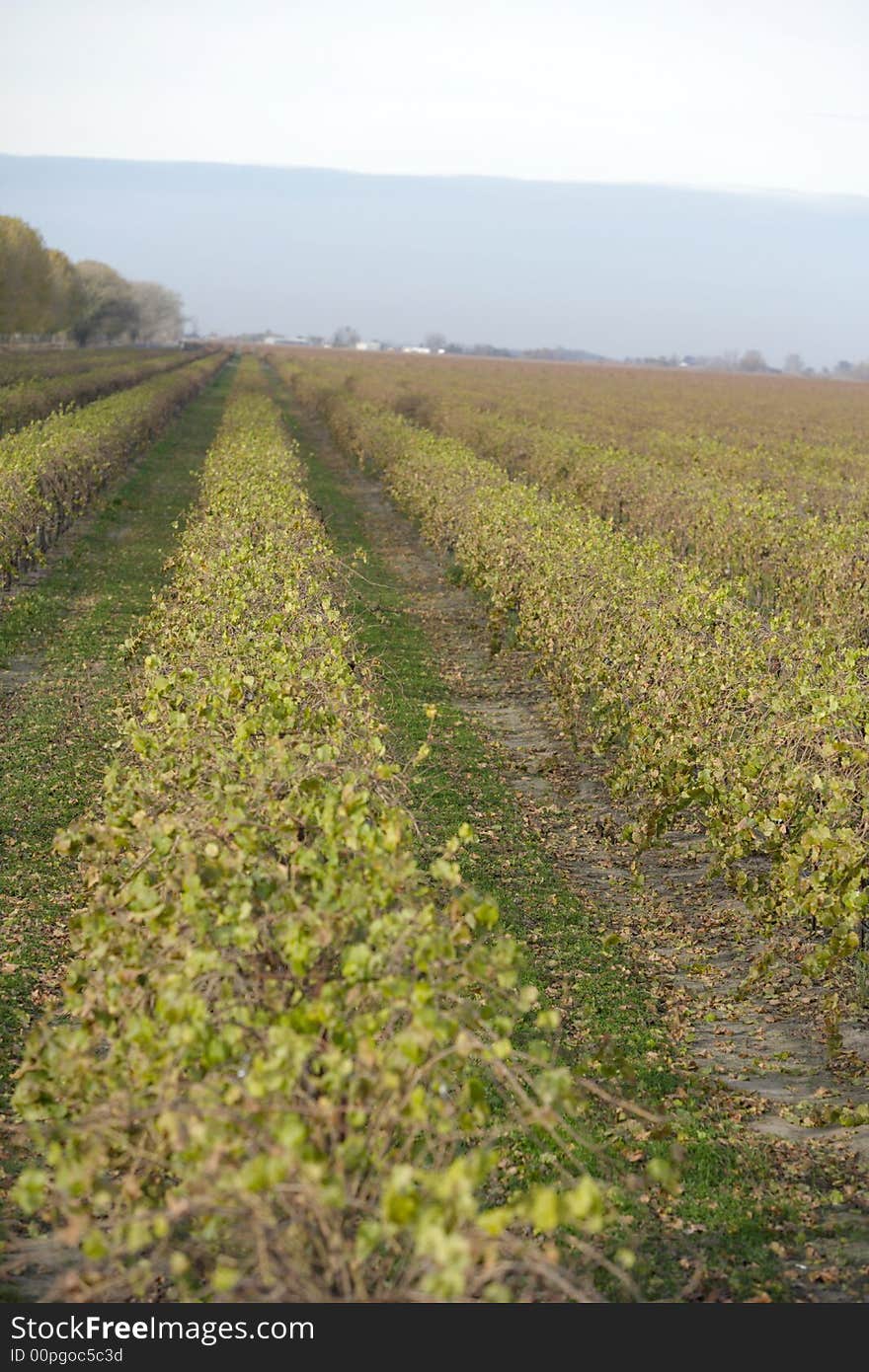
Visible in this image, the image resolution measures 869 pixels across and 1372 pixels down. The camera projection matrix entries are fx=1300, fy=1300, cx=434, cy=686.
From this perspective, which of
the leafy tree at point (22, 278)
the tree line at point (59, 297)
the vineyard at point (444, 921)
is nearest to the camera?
the vineyard at point (444, 921)

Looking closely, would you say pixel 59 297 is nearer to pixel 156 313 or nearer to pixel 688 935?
pixel 156 313

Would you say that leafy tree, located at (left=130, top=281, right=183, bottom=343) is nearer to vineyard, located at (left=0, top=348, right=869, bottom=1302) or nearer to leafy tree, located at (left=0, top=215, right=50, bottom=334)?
leafy tree, located at (left=0, top=215, right=50, bottom=334)

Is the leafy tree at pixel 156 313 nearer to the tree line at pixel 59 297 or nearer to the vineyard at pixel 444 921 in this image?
the tree line at pixel 59 297

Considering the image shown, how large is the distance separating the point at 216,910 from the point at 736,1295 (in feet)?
8.44

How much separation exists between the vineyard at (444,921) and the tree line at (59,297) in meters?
62.3

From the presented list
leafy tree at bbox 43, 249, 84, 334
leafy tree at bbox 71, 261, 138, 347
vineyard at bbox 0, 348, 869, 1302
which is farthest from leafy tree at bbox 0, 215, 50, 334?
vineyard at bbox 0, 348, 869, 1302

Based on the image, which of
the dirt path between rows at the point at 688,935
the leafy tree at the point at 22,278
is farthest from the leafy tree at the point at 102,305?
the dirt path between rows at the point at 688,935

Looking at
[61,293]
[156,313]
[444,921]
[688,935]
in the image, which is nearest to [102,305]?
[61,293]

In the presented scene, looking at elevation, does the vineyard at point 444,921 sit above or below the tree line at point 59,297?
below

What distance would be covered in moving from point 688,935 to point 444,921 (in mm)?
4016

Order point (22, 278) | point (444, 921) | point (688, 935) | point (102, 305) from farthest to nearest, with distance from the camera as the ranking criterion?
point (102, 305)
point (22, 278)
point (688, 935)
point (444, 921)

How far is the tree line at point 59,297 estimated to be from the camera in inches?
2911

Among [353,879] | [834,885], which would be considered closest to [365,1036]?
[353,879]

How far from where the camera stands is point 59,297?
87562 mm
